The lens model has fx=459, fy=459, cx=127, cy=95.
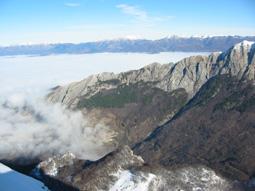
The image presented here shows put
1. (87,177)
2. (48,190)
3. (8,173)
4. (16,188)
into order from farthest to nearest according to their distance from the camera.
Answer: (87,177) < (8,173) < (48,190) < (16,188)

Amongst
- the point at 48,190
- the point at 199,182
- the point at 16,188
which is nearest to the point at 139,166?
the point at 199,182

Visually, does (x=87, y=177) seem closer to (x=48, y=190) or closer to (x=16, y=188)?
(x=48, y=190)

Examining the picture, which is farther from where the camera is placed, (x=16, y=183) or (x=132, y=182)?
(x=132, y=182)

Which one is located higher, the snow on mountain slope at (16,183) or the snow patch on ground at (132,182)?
the snow on mountain slope at (16,183)

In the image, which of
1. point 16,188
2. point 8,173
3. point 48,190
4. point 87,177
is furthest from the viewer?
point 87,177

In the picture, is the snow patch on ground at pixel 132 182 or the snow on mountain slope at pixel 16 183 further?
the snow patch on ground at pixel 132 182

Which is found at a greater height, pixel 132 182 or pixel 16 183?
pixel 16 183

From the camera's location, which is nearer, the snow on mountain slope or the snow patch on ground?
the snow on mountain slope

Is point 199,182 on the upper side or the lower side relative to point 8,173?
lower
